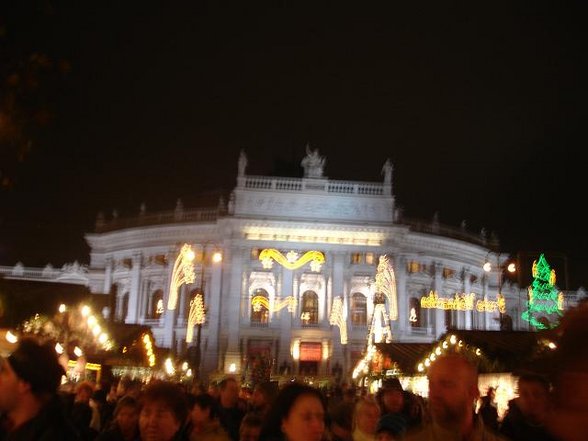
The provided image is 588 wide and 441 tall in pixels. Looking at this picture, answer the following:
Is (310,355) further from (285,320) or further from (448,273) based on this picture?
(448,273)

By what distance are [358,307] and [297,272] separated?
651 cm

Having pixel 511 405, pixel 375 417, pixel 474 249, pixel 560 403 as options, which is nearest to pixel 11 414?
pixel 560 403

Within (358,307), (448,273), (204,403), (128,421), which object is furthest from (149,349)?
(448,273)

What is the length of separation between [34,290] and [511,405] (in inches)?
632

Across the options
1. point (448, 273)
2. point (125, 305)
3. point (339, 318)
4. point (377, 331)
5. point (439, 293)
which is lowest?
point (377, 331)

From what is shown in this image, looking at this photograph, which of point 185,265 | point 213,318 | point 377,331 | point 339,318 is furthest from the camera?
point 213,318

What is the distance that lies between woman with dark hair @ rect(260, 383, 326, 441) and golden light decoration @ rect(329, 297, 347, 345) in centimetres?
5227

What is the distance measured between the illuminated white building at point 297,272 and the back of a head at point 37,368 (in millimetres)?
52012

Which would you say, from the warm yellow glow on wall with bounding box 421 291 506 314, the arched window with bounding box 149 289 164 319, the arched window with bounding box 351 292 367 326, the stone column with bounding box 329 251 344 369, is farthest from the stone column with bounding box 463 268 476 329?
the arched window with bounding box 149 289 164 319

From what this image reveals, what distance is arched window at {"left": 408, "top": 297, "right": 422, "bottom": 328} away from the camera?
63.2 metres

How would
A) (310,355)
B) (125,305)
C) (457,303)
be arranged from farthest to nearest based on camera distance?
(125,305), (310,355), (457,303)

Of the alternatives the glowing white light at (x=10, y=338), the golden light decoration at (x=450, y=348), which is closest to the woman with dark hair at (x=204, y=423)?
the glowing white light at (x=10, y=338)

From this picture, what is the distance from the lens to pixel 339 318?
56812 millimetres

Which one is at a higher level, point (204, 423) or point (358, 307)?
point (358, 307)
